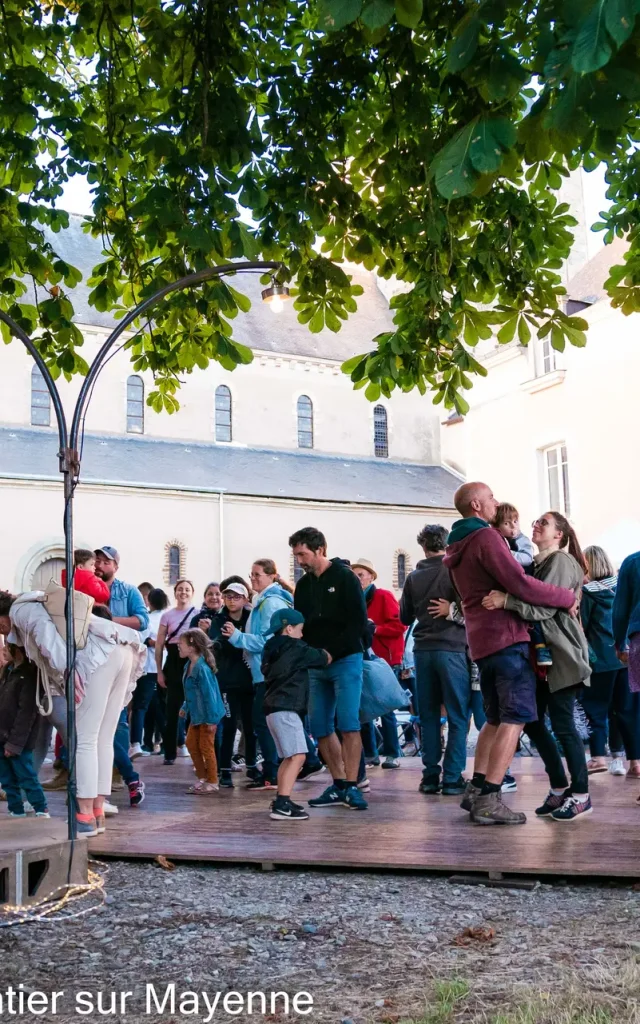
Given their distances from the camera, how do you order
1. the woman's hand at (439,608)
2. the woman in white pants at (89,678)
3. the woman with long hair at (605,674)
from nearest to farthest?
the woman in white pants at (89,678) < the woman's hand at (439,608) < the woman with long hair at (605,674)

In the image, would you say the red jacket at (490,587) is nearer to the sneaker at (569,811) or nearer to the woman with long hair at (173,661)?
the sneaker at (569,811)

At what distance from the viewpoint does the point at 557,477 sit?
2845 cm

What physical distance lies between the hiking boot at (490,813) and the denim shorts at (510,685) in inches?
19.3

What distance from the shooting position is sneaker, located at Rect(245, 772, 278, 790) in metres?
9.65

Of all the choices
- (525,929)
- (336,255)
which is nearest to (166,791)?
(336,255)

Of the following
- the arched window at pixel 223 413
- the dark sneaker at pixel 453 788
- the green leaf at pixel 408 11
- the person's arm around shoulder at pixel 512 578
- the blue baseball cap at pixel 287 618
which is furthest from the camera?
the arched window at pixel 223 413

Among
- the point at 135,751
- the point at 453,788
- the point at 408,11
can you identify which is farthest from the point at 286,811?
the point at 135,751

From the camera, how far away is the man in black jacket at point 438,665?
28.4 feet

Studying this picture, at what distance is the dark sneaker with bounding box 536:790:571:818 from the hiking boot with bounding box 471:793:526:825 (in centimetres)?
33

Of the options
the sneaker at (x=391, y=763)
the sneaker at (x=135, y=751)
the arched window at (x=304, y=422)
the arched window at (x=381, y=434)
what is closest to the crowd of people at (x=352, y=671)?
the sneaker at (x=391, y=763)

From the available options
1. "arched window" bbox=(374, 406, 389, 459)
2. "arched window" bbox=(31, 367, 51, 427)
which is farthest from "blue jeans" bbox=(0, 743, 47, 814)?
"arched window" bbox=(374, 406, 389, 459)

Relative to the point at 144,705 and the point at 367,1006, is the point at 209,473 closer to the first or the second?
the point at 144,705

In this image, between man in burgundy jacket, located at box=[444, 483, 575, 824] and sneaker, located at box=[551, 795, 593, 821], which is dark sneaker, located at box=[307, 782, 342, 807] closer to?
man in burgundy jacket, located at box=[444, 483, 575, 824]

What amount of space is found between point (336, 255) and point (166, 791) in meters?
4.76
